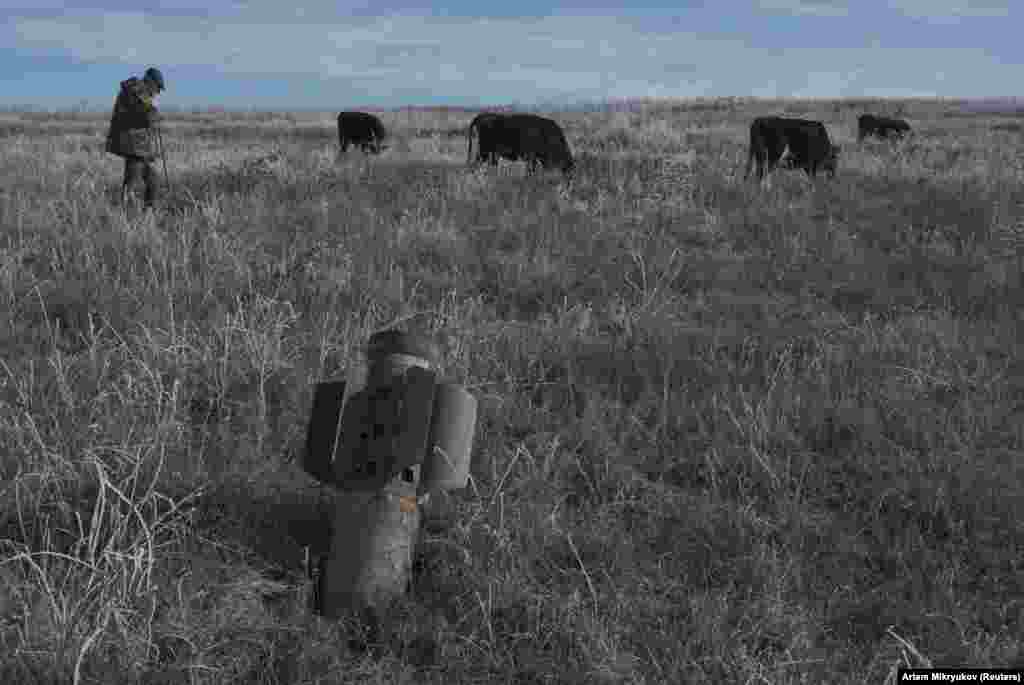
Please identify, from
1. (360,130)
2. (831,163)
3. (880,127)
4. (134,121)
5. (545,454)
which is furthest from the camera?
(880,127)

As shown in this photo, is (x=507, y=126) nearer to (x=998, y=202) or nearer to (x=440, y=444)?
(x=998, y=202)

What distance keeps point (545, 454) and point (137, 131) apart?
811 centimetres

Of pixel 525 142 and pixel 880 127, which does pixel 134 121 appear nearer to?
pixel 525 142

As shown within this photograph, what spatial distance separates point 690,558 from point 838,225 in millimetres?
6056

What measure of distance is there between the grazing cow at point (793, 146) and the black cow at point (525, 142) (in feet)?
8.52

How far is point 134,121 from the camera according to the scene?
9695mm

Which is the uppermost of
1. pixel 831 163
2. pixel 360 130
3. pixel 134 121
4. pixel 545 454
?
pixel 360 130

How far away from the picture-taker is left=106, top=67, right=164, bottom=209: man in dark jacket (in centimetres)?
951

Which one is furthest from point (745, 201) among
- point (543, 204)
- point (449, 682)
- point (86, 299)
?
point (449, 682)

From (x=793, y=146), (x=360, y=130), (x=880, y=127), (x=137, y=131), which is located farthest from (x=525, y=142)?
(x=880, y=127)

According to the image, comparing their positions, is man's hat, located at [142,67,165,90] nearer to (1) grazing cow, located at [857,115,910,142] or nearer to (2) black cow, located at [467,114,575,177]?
(2) black cow, located at [467,114,575,177]

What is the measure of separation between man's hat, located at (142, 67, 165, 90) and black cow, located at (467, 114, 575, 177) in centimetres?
436

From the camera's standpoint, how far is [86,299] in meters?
4.90

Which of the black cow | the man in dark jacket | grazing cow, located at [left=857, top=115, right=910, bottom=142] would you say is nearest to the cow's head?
the black cow
